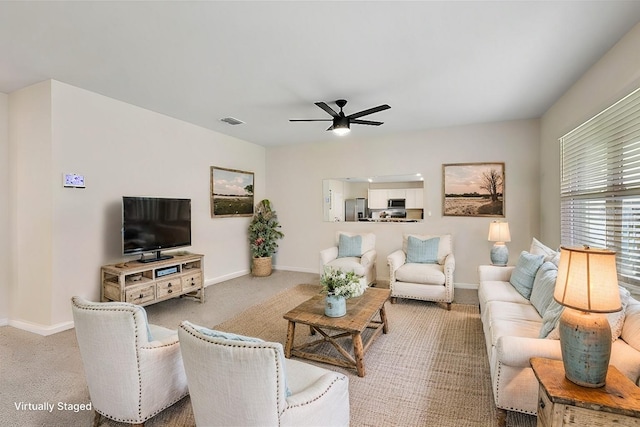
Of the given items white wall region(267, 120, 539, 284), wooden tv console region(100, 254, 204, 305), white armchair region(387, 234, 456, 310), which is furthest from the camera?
white wall region(267, 120, 539, 284)

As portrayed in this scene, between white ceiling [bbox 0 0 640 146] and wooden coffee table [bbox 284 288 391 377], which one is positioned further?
wooden coffee table [bbox 284 288 391 377]

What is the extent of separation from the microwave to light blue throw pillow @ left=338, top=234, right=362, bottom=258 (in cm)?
242

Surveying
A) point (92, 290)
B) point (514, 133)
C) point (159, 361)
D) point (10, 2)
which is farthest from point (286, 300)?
point (514, 133)

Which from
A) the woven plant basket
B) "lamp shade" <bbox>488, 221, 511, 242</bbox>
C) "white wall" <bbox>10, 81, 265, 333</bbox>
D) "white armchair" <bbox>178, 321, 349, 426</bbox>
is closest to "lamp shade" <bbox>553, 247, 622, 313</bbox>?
"white armchair" <bbox>178, 321, 349, 426</bbox>

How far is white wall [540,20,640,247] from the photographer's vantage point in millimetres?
2364

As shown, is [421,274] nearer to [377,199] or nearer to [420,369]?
[420,369]

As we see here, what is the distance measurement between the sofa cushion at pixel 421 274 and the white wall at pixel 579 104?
4.93ft

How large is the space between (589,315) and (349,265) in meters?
3.28

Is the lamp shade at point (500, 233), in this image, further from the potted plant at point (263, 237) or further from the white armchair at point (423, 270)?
the potted plant at point (263, 237)

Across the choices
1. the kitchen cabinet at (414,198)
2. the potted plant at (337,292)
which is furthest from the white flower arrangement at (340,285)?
the kitchen cabinet at (414,198)

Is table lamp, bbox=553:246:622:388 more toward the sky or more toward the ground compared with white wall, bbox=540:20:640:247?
more toward the ground

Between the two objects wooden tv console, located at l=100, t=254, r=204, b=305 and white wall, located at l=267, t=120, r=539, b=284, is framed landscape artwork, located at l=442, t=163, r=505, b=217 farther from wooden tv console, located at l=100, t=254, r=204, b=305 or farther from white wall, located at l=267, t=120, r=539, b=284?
wooden tv console, located at l=100, t=254, r=204, b=305

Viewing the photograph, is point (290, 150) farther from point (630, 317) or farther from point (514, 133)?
point (630, 317)

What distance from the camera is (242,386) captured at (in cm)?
124
